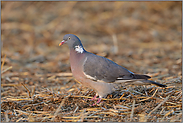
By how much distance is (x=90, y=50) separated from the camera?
6734 millimetres

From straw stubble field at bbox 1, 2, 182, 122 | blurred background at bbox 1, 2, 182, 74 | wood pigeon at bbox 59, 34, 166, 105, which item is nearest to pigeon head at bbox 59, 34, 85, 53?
wood pigeon at bbox 59, 34, 166, 105

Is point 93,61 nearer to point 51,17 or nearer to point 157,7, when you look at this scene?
point 51,17

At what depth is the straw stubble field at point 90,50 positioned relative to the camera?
3.21 m

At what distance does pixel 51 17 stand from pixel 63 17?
A: 45 cm

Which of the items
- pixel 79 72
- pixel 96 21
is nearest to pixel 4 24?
pixel 96 21

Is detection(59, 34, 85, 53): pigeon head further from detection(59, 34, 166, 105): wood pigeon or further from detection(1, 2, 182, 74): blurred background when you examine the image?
detection(1, 2, 182, 74): blurred background

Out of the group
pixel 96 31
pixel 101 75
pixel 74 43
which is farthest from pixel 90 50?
pixel 101 75

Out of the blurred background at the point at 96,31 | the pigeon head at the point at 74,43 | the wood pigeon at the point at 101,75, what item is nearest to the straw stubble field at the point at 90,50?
the blurred background at the point at 96,31

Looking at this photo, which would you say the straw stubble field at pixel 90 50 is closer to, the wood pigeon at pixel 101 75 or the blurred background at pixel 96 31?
the blurred background at pixel 96 31

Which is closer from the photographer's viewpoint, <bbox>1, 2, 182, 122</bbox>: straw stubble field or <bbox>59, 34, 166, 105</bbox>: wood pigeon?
<bbox>1, 2, 182, 122</bbox>: straw stubble field

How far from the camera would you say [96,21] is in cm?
848

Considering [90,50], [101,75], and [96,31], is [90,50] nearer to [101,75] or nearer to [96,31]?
[96,31]

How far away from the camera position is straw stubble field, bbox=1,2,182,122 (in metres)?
3.21

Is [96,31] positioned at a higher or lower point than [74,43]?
higher
